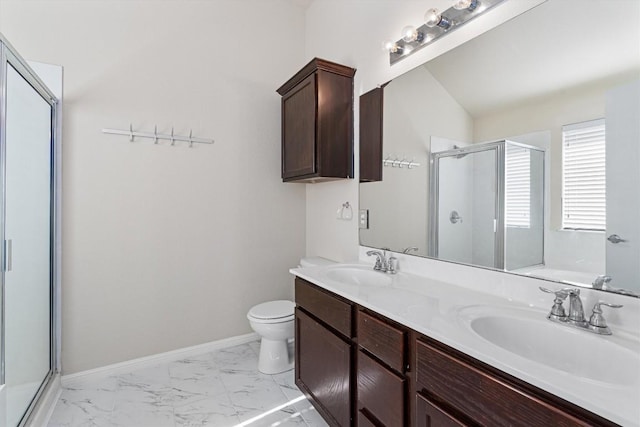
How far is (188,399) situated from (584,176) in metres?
2.31

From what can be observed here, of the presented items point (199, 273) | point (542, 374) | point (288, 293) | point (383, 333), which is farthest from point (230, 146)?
point (542, 374)

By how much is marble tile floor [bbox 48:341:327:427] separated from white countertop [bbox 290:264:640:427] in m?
0.83

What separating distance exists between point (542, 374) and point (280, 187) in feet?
7.66

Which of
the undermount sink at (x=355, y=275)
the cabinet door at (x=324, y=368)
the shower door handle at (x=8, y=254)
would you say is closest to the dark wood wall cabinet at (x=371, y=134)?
the undermount sink at (x=355, y=275)

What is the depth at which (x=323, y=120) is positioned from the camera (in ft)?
6.97

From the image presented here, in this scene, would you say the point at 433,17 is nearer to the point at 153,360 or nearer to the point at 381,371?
the point at 381,371

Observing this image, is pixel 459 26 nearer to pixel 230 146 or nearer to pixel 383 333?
pixel 383 333

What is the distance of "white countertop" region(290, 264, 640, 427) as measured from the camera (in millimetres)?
634

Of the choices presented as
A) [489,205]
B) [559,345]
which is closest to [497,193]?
[489,205]

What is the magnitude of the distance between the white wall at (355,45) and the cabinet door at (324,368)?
2.38 ft

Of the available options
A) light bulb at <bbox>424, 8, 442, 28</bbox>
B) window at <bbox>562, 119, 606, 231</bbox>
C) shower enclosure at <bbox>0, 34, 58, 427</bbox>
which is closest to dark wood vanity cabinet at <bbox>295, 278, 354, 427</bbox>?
window at <bbox>562, 119, 606, 231</bbox>

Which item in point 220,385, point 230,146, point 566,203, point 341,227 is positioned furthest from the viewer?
point 230,146

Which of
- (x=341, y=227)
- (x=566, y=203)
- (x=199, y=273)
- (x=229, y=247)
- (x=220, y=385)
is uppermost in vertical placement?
(x=566, y=203)

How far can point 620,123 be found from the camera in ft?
3.33
